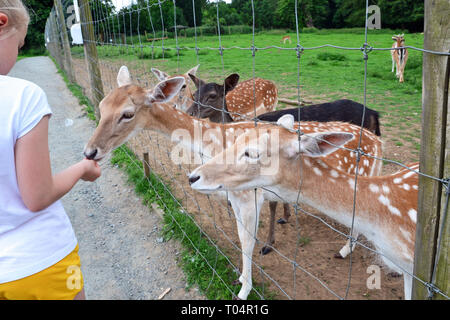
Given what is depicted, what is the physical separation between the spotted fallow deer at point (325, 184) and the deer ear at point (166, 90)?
36.9 inches

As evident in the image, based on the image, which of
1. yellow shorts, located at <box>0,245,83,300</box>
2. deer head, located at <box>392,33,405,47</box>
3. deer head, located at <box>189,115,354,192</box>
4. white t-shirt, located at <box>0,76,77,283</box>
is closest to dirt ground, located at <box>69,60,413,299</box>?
deer head, located at <box>189,115,354,192</box>

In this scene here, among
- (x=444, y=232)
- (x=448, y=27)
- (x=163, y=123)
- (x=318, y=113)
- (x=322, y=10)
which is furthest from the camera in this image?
(x=322, y=10)

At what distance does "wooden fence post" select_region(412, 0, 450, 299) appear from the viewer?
3.43 ft

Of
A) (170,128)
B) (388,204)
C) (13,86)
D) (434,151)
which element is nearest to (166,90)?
(170,128)

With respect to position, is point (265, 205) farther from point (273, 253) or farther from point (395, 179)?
point (395, 179)

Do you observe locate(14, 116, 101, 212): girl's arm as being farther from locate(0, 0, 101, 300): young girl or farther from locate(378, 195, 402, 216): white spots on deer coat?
locate(378, 195, 402, 216): white spots on deer coat

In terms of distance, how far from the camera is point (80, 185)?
4734mm

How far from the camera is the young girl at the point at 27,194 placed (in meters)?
1.17

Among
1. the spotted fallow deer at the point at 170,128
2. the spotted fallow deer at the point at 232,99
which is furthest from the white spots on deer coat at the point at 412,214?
the spotted fallow deer at the point at 232,99

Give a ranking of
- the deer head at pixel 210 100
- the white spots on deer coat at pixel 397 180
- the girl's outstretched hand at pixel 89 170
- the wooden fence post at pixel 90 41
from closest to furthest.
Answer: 1. the girl's outstretched hand at pixel 89 170
2. the white spots on deer coat at pixel 397 180
3. the deer head at pixel 210 100
4. the wooden fence post at pixel 90 41

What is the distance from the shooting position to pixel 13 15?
1.21 m

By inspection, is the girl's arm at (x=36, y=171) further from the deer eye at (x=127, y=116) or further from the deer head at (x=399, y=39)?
the deer head at (x=399, y=39)
